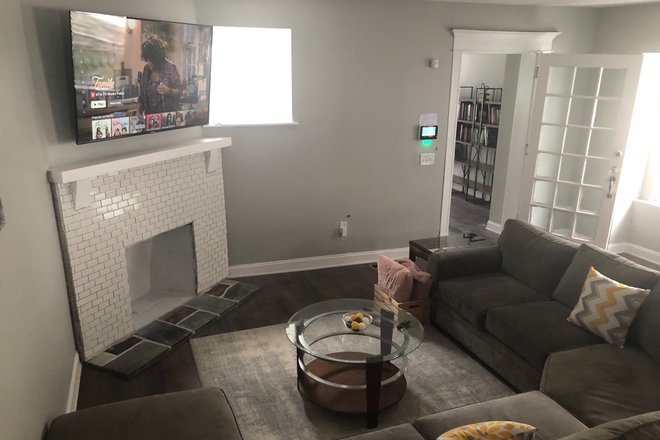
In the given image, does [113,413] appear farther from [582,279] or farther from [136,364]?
[582,279]

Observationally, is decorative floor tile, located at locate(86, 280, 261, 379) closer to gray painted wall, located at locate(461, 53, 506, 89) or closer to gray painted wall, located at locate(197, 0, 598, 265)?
gray painted wall, located at locate(197, 0, 598, 265)

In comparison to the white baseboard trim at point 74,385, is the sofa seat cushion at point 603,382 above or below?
above

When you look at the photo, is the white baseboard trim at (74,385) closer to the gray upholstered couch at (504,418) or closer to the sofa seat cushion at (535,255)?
the gray upholstered couch at (504,418)

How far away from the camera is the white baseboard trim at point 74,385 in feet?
8.92

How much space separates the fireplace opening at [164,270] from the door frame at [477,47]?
8.69ft

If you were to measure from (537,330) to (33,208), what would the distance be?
9.17 ft

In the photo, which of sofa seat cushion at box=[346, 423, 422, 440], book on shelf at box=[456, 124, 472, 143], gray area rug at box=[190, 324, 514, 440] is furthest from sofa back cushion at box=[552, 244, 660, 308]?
book on shelf at box=[456, 124, 472, 143]

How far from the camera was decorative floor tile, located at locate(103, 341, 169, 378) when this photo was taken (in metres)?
3.13

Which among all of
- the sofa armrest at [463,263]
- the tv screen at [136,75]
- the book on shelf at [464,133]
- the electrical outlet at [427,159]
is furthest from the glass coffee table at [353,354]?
the book on shelf at [464,133]

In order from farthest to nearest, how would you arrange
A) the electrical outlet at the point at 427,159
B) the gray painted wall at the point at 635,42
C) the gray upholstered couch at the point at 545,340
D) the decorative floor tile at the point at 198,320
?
the electrical outlet at the point at 427,159 < the gray painted wall at the point at 635,42 < the decorative floor tile at the point at 198,320 < the gray upholstered couch at the point at 545,340

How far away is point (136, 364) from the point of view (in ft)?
10.5

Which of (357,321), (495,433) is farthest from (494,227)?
(495,433)

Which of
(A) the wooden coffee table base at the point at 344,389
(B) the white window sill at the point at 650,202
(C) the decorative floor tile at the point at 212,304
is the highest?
(B) the white window sill at the point at 650,202

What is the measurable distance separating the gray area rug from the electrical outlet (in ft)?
6.26
